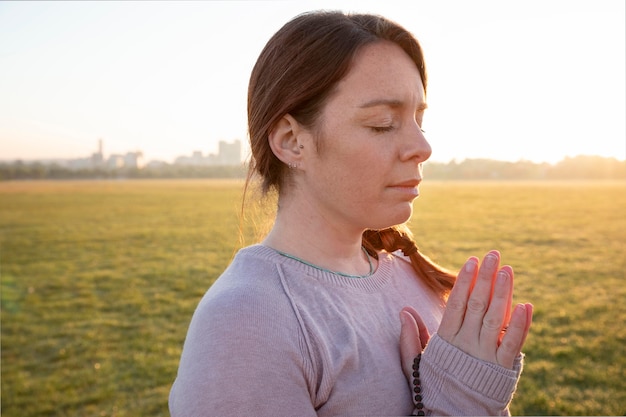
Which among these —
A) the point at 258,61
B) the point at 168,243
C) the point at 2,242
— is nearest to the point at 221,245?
the point at 168,243

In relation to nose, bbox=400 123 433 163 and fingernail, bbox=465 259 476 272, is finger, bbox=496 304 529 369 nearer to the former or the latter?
fingernail, bbox=465 259 476 272

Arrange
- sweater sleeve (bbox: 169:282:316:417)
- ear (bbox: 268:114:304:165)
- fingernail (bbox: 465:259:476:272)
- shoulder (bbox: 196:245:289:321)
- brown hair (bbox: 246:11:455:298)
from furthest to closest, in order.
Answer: ear (bbox: 268:114:304:165) < brown hair (bbox: 246:11:455:298) < fingernail (bbox: 465:259:476:272) < shoulder (bbox: 196:245:289:321) < sweater sleeve (bbox: 169:282:316:417)

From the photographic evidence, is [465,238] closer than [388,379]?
No

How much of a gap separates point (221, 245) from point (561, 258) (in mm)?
10171

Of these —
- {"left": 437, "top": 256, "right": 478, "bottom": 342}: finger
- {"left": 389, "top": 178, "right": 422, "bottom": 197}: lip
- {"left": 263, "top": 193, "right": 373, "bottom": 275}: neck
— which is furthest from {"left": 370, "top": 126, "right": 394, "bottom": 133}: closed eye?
{"left": 437, "top": 256, "right": 478, "bottom": 342}: finger

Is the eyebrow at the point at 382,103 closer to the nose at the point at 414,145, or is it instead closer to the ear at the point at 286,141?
the nose at the point at 414,145

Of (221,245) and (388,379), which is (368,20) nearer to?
(388,379)

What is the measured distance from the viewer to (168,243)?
18188 mm

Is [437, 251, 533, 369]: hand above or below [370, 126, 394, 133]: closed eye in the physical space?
below

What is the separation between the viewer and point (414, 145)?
73.1 inches

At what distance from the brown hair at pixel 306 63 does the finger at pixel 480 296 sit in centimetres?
74

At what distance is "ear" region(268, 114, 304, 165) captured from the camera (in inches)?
76.1

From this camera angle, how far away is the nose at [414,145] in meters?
1.85

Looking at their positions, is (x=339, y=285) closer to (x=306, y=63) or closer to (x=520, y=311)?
(x=520, y=311)
